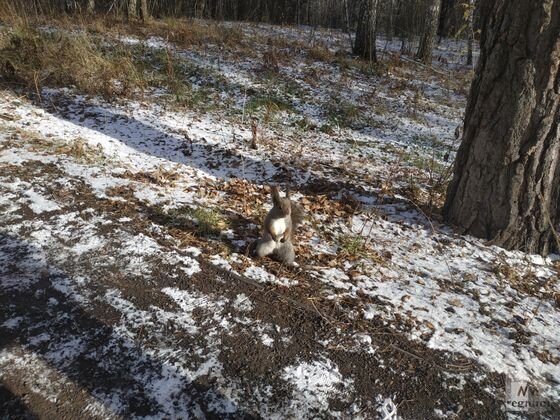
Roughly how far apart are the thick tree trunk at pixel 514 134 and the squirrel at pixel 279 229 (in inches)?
72.2

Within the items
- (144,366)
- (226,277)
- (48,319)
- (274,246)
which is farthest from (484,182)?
(48,319)

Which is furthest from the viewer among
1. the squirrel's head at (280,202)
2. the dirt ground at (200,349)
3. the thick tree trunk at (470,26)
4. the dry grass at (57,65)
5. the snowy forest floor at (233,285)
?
the dry grass at (57,65)

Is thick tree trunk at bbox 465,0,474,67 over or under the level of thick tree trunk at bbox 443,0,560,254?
over

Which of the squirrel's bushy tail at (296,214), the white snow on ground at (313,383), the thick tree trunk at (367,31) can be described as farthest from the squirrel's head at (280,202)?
the thick tree trunk at (367,31)

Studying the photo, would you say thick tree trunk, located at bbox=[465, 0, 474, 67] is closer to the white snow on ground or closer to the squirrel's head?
the squirrel's head

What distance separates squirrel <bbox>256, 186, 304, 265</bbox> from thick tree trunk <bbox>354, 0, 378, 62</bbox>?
29.2ft

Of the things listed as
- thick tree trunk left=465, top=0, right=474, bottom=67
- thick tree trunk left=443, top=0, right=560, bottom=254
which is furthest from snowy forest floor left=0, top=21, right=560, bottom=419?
thick tree trunk left=465, top=0, right=474, bottom=67

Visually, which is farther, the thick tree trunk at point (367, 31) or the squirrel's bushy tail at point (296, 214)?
the thick tree trunk at point (367, 31)

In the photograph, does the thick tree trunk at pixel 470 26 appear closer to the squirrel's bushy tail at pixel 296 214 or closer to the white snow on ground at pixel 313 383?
the squirrel's bushy tail at pixel 296 214

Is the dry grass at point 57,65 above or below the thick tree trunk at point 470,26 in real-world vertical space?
below

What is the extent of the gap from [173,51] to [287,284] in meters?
7.98

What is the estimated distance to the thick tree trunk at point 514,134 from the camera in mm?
3113

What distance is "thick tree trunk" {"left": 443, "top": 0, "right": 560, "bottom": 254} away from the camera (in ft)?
10.2

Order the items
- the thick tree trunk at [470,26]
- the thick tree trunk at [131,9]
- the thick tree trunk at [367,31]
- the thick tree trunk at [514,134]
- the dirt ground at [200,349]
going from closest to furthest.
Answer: the dirt ground at [200,349], the thick tree trunk at [514,134], the thick tree trunk at [470,26], the thick tree trunk at [367,31], the thick tree trunk at [131,9]
